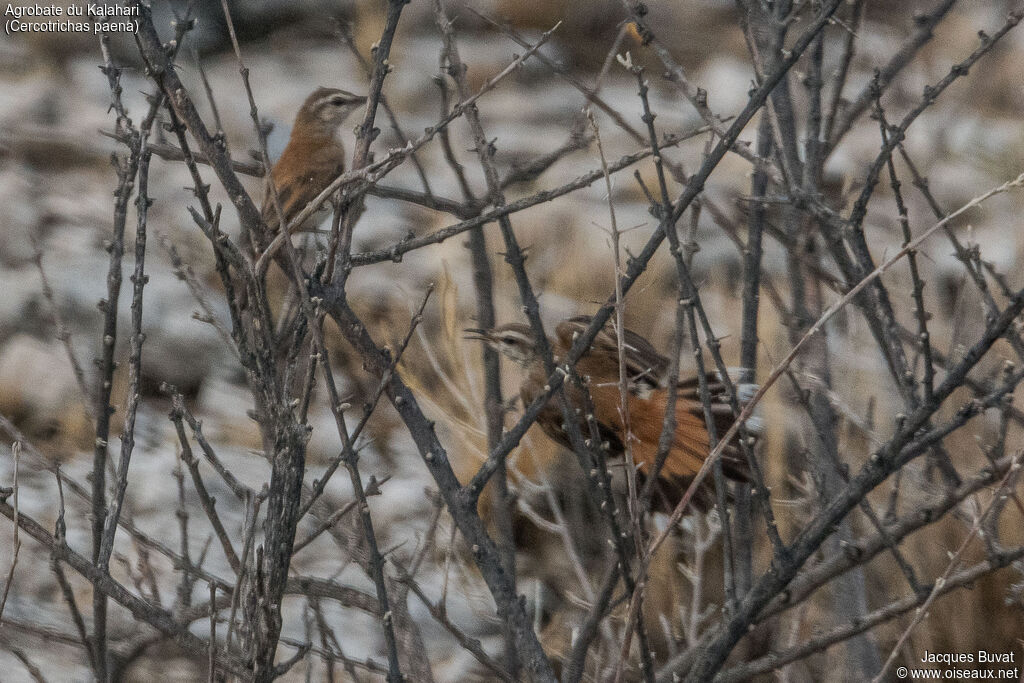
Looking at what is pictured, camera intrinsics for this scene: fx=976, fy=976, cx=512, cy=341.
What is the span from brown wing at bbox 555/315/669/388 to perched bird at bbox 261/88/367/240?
1.29 metres

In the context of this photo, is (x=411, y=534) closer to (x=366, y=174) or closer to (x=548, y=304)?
(x=548, y=304)

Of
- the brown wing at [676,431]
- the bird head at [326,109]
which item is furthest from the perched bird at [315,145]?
the brown wing at [676,431]

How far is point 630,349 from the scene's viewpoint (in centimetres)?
238

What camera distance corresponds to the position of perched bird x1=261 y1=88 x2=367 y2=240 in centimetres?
357

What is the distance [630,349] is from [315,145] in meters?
1.81

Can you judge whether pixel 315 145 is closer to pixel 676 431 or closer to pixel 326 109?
pixel 326 109

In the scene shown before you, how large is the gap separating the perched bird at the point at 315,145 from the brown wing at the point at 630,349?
1290mm

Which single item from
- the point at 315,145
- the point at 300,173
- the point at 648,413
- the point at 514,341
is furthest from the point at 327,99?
the point at 648,413

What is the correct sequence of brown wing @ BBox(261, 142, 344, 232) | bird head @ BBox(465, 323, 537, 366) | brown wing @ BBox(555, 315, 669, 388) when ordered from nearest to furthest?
brown wing @ BBox(555, 315, 669, 388), bird head @ BBox(465, 323, 537, 366), brown wing @ BBox(261, 142, 344, 232)

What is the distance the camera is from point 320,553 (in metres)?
4.37

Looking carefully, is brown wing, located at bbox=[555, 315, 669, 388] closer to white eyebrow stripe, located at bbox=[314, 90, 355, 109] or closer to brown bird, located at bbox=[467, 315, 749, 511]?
brown bird, located at bbox=[467, 315, 749, 511]

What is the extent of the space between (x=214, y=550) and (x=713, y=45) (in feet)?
25.4

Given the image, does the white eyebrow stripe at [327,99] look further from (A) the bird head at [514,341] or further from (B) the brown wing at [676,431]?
(B) the brown wing at [676,431]

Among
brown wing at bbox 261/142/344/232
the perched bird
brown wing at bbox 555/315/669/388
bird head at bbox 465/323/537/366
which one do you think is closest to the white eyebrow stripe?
the perched bird
